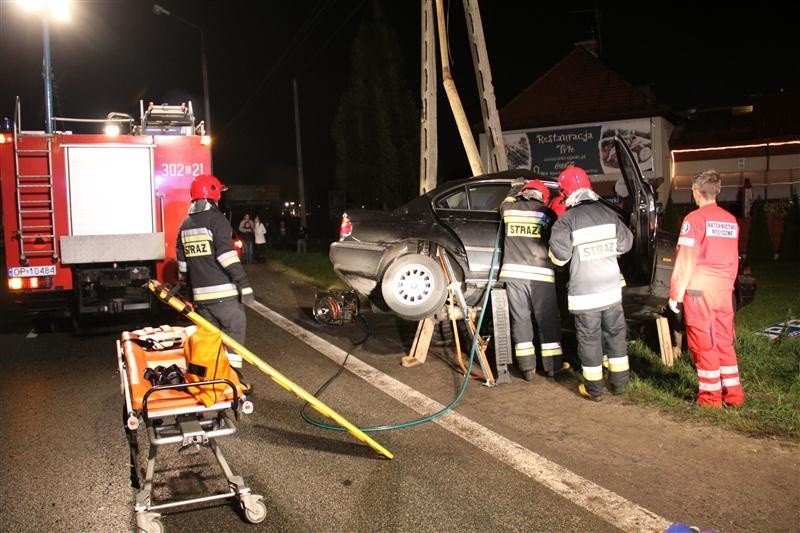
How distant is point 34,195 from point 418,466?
7153 millimetres

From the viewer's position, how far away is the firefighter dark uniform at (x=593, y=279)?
18.9 ft

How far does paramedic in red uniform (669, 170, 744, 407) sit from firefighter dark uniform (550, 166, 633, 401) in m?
0.50

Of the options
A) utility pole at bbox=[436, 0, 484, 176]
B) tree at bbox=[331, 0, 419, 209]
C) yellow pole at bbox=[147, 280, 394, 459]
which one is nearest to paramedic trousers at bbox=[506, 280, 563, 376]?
yellow pole at bbox=[147, 280, 394, 459]

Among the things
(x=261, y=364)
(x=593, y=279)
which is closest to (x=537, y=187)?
(x=593, y=279)

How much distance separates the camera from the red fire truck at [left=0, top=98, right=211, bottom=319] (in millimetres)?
9148

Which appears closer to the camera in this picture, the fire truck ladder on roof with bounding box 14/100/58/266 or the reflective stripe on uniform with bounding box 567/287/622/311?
the reflective stripe on uniform with bounding box 567/287/622/311

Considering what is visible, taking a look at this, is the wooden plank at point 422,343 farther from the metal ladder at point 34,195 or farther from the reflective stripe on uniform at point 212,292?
the metal ladder at point 34,195

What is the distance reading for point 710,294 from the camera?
5.47 m

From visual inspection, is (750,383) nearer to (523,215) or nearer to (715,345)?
(715,345)

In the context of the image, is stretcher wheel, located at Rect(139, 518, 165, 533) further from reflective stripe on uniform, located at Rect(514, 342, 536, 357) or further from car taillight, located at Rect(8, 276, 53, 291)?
car taillight, located at Rect(8, 276, 53, 291)

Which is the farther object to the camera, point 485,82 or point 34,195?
point 485,82

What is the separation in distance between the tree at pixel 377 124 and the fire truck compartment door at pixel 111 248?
65.6ft

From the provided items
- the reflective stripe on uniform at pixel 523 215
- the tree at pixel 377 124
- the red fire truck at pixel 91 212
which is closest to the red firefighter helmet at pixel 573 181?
the reflective stripe on uniform at pixel 523 215

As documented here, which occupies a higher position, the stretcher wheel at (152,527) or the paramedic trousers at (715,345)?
the paramedic trousers at (715,345)
